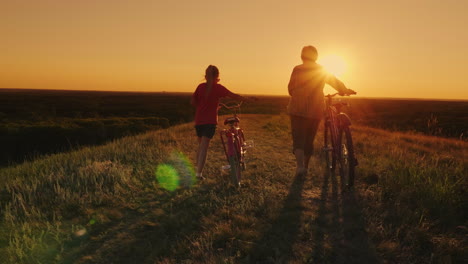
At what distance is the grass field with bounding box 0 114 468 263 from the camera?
3.03 m

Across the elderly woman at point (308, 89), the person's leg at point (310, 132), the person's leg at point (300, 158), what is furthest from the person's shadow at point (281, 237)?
the elderly woman at point (308, 89)

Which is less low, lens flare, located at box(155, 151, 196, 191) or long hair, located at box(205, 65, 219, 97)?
long hair, located at box(205, 65, 219, 97)

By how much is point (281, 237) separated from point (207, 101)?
9.06 feet

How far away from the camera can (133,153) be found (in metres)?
8.20

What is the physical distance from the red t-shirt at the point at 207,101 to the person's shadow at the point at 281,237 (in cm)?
190

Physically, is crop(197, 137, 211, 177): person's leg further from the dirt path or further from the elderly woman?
the elderly woman

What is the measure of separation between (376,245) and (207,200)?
7.80 feet

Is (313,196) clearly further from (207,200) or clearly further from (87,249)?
(87,249)

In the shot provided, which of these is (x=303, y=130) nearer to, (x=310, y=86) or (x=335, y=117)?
(x=335, y=117)

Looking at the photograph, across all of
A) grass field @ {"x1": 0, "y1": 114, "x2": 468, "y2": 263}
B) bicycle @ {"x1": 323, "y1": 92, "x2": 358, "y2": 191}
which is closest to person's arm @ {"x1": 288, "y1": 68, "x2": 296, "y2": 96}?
bicycle @ {"x1": 323, "y1": 92, "x2": 358, "y2": 191}

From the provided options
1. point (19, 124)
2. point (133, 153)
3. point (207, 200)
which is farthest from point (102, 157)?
point (19, 124)

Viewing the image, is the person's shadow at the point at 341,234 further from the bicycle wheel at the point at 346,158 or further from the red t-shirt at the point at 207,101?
the red t-shirt at the point at 207,101

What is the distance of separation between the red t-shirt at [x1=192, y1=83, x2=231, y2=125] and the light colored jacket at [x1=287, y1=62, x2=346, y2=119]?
4.11 feet

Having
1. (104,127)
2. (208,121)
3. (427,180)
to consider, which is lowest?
(104,127)
